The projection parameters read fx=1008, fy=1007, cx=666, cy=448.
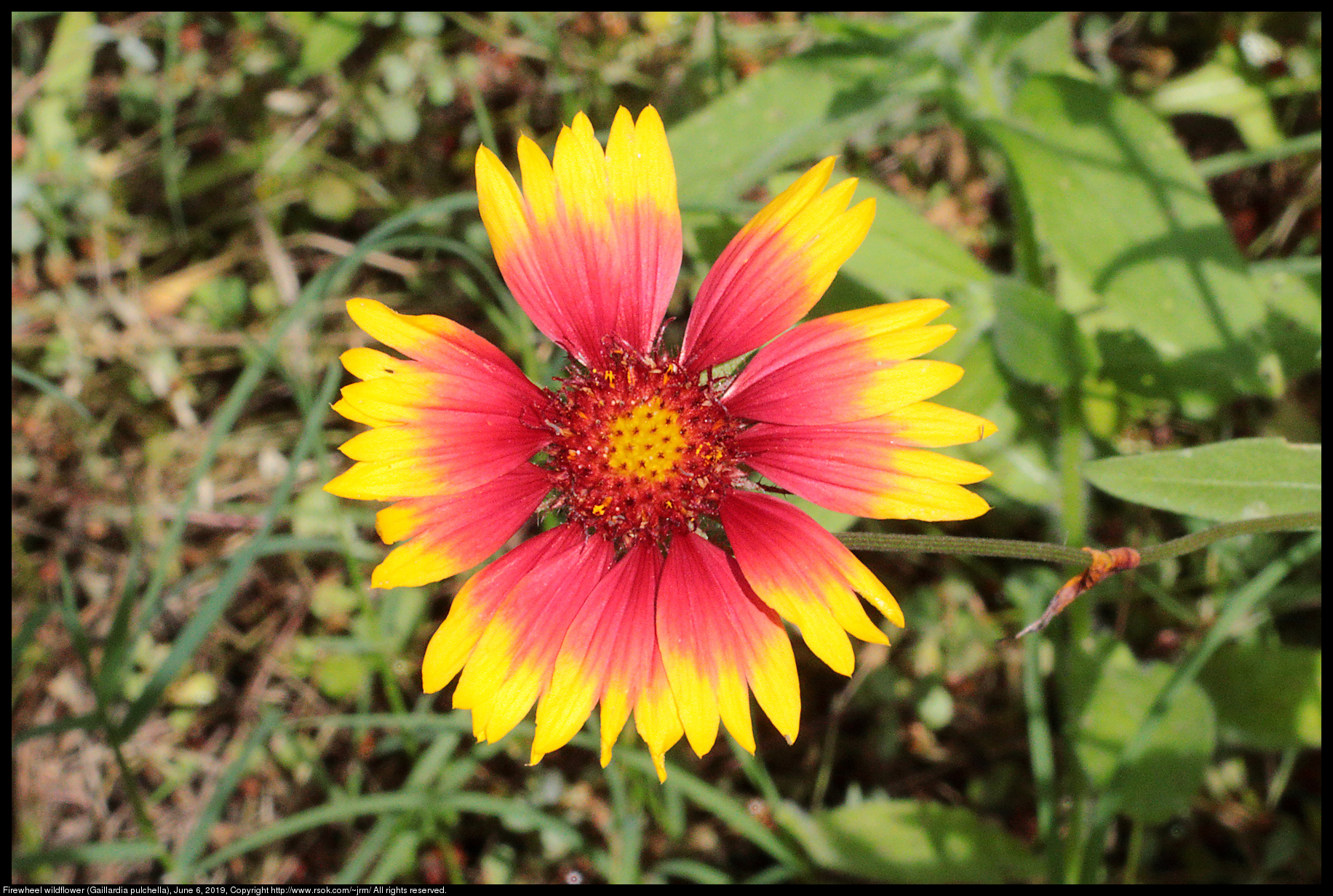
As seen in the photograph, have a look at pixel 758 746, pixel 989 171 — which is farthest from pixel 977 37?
pixel 758 746

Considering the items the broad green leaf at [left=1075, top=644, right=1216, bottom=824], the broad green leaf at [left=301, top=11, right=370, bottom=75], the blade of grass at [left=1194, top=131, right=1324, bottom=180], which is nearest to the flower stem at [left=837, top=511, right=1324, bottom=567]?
the broad green leaf at [left=1075, top=644, right=1216, bottom=824]

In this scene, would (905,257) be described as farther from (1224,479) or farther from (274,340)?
(274,340)

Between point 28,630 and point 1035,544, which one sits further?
point 28,630

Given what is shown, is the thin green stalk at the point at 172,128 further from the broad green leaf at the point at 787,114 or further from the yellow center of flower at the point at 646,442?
the yellow center of flower at the point at 646,442

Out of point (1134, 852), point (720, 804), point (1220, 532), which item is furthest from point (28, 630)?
point (1134, 852)

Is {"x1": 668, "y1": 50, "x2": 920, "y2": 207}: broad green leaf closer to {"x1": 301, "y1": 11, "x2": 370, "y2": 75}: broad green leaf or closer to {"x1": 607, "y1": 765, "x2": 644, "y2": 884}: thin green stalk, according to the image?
{"x1": 301, "y1": 11, "x2": 370, "y2": 75}: broad green leaf

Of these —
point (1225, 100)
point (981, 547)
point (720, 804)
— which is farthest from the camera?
point (1225, 100)
